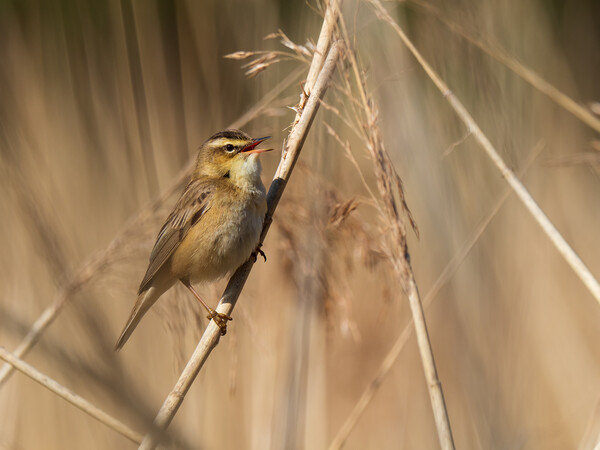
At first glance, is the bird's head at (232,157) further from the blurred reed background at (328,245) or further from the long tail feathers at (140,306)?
the long tail feathers at (140,306)

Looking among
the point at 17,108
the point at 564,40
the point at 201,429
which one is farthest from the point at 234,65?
the point at 201,429

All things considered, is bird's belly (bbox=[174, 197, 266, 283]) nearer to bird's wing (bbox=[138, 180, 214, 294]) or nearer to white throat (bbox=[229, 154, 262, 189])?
bird's wing (bbox=[138, 180, 214, 294])

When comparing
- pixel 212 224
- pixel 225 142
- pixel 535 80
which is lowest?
pixel 212 224

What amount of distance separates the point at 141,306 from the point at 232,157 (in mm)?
872

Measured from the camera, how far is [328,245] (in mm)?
2992

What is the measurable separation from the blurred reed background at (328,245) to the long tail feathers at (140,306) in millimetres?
66

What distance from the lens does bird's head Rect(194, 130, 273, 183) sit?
9.88ft

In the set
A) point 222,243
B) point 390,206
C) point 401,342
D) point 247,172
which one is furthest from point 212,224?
point 390,206

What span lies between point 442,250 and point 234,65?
3.71 meters

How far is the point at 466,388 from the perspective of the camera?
300 cm

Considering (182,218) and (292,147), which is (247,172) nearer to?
(182,218)

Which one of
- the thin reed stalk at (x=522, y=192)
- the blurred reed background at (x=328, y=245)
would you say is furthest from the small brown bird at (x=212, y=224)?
the thin reed stalk at (x=522, y=192)

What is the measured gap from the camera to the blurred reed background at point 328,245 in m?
2.89

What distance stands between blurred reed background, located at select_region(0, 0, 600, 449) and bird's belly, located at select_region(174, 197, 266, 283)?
0.65 ft
